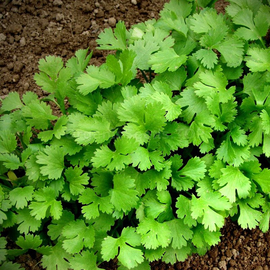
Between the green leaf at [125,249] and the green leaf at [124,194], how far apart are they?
15 centimetres

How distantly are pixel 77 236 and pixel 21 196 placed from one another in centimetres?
34

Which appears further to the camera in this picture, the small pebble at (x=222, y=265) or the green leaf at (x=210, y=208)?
the small pebble at (x=222, y=265)

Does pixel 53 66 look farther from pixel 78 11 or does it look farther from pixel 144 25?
pixel 78 11

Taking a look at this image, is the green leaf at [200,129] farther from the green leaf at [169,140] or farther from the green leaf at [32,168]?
the green leaf at [32,168]

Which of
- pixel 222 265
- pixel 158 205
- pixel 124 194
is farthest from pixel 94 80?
pixel 222 265

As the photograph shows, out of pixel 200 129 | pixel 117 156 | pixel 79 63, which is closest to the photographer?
pixel 117 156

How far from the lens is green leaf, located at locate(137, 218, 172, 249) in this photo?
57.7 inches

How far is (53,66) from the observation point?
1772 millimetres

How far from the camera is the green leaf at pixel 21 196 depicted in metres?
1.56

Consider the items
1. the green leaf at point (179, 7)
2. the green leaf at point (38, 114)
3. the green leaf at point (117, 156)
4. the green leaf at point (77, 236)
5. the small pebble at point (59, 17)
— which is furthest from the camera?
the small pebble at point (59, 17)

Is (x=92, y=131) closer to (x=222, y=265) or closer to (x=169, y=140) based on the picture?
(x=169, y=140)

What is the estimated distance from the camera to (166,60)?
1.62m

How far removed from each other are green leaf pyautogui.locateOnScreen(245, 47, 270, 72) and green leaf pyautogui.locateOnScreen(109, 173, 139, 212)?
839mm

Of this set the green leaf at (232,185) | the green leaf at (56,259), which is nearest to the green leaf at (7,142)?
the green leaf at (56,259)
